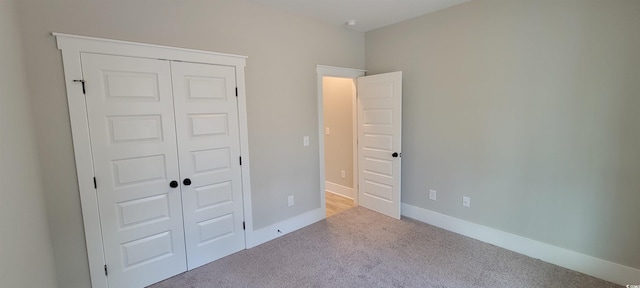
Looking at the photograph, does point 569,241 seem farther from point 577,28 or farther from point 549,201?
point 577,28

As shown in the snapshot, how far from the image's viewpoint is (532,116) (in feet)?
8.87

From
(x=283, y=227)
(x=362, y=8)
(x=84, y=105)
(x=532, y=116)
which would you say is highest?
(x=362, y=8)

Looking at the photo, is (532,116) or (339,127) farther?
(339,127)

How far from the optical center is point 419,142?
144 inches

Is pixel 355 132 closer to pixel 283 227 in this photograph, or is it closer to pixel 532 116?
pixel 283 227

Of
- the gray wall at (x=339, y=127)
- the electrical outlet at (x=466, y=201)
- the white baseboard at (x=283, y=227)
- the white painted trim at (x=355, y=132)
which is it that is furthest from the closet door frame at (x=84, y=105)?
the electrical outlet at (x=466, y=201)

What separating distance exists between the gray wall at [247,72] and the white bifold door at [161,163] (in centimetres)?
19

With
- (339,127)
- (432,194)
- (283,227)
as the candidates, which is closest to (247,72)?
(283,227)

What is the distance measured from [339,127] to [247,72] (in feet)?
7.28

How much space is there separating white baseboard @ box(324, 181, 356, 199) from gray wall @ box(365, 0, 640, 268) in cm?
134

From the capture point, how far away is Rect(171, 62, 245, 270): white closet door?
253cm

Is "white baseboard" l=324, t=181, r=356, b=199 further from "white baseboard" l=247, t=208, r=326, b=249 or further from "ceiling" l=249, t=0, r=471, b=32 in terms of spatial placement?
"ceiling" l=249, t=0, r=471, b=32

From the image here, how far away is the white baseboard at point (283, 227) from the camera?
3119mm

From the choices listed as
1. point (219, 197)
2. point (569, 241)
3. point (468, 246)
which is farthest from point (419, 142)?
point (219, 197)
